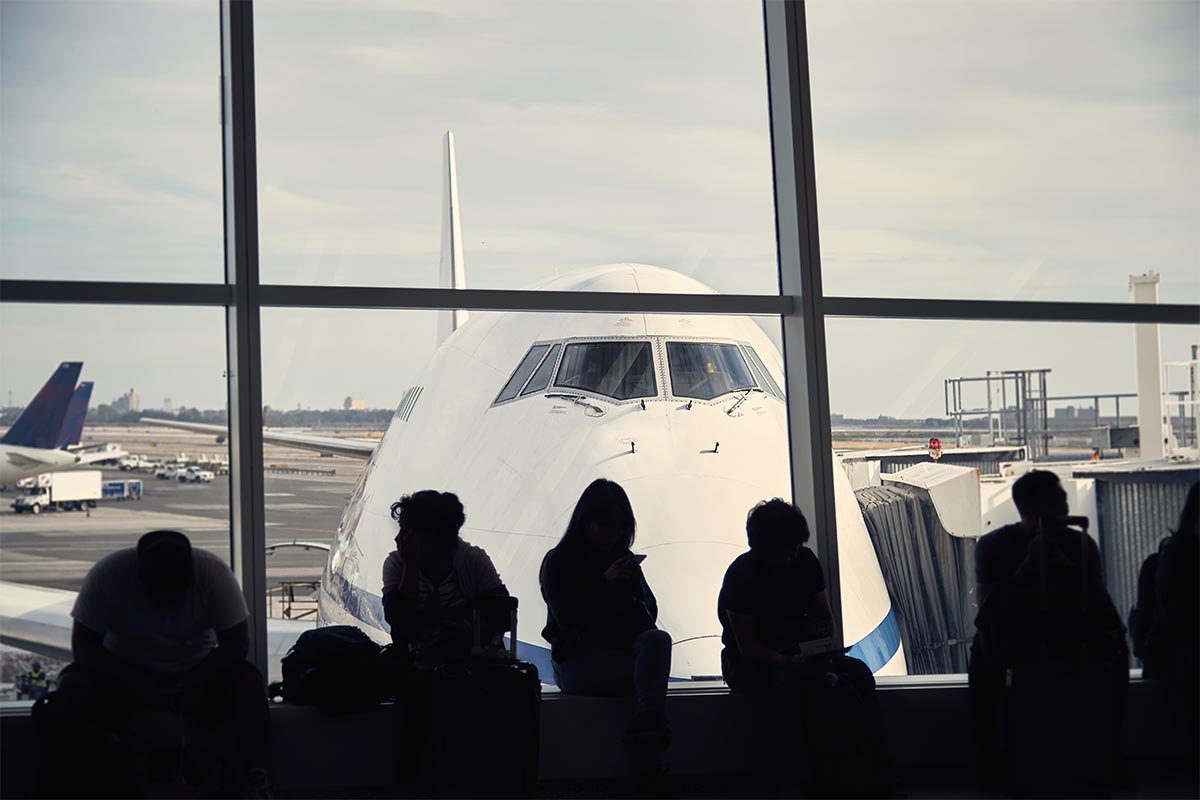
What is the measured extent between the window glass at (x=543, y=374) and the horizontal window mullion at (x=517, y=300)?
3.11ft

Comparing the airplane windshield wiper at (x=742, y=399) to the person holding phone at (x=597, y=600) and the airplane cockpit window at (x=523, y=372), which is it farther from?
the person holding phone at (x=597, y=600)

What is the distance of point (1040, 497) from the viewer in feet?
10.0

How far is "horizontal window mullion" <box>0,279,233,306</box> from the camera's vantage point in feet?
9.87

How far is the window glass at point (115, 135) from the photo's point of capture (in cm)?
320

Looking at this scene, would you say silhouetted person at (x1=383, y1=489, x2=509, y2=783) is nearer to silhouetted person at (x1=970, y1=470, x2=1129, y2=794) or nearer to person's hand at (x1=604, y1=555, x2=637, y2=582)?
person's hand at (x1=604, y1=555, x2=637, y2=582)

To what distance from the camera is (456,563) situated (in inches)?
118

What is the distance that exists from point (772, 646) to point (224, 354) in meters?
1.89

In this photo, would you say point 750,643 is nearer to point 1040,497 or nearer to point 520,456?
point 1040,497

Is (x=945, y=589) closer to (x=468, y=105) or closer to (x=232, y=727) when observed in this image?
(x=468, y=105)

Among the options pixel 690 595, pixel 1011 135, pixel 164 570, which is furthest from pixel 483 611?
pixel 1011 135

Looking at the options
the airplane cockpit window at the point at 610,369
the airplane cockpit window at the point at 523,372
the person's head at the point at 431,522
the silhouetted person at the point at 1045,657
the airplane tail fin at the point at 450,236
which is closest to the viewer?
the silhouetted person at the point at 1045,657

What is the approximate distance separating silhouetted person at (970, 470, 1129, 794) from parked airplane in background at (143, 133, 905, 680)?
58cm

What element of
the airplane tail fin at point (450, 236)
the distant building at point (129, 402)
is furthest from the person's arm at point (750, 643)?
the airplane tail fin at point (450, 236)

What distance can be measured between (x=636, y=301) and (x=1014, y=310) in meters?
1.32
